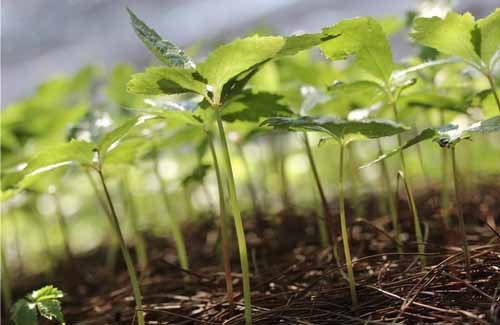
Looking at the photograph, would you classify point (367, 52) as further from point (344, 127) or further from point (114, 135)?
point (114, 135)

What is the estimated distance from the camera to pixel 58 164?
36.7 inches

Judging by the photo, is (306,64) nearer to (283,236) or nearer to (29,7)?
(283,236)

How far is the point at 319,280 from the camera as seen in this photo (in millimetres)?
989

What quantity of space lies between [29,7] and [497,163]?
14.9 ft

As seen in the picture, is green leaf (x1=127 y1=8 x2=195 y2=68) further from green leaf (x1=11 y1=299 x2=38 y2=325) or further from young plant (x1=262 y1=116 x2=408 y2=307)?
green leaf (x1=11 y1=299 x2=38 y2=325)

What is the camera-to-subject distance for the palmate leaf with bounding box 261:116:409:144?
0.77 meters

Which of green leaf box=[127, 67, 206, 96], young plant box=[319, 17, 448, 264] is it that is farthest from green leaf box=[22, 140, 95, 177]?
young plant box=[319, 17, 448, 264]

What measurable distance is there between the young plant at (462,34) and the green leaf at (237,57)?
10.5 inches

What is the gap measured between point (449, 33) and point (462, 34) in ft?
0.07

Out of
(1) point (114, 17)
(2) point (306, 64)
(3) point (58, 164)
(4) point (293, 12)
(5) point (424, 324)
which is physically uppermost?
(1) point (114, 17)

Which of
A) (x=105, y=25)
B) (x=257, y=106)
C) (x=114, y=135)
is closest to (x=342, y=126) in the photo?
(x=257, y=106)

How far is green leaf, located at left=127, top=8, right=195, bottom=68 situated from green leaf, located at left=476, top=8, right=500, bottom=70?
0.45 meters

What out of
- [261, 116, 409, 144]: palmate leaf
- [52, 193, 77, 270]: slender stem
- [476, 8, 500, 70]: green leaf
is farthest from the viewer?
[52, 193, 77, 270]: slender stem

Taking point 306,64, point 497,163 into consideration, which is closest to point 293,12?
point 497,163
